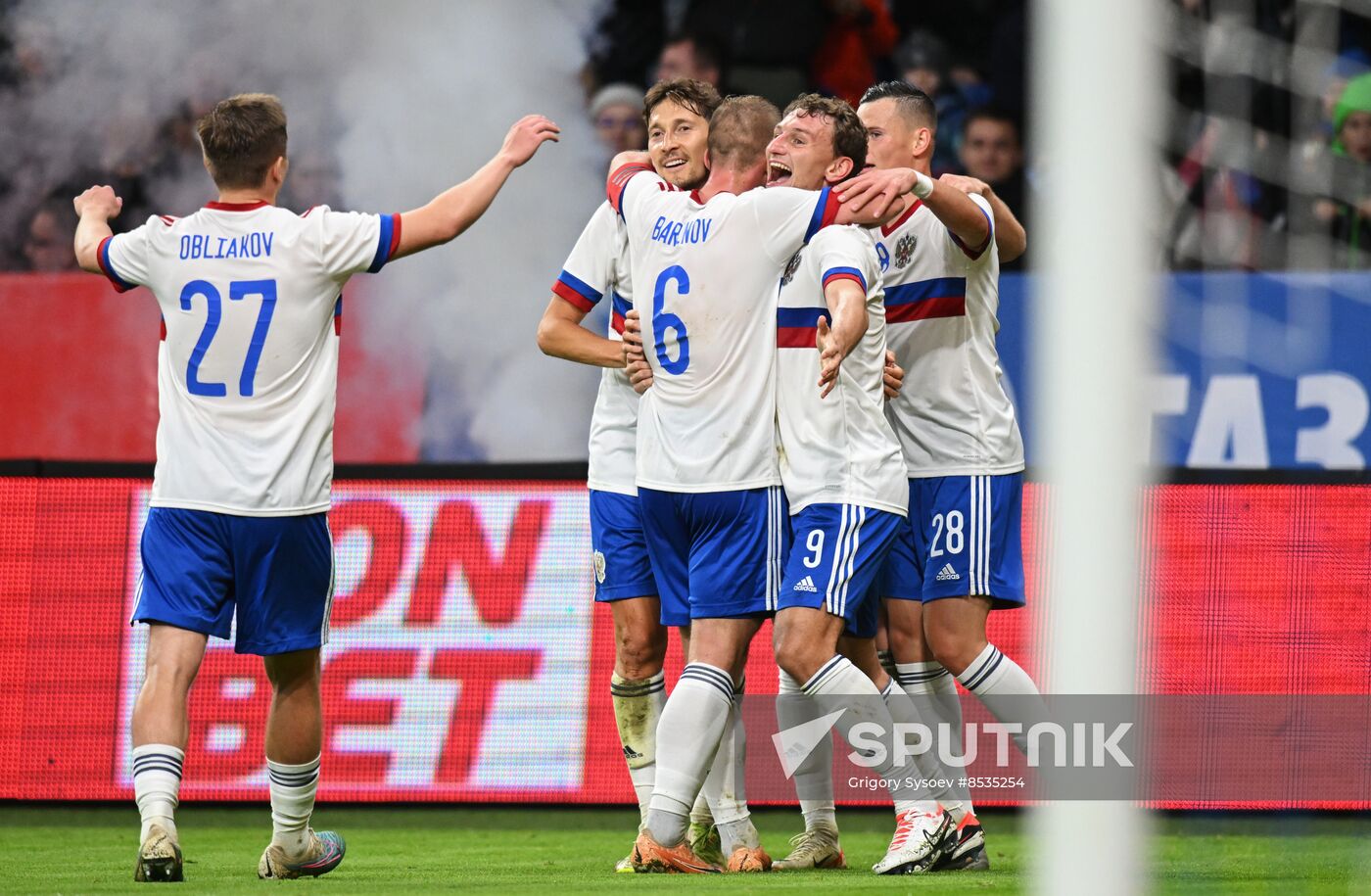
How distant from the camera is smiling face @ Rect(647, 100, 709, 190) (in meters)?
5.25

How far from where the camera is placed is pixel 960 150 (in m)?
8.93

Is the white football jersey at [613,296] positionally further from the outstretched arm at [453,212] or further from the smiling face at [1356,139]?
the smiling face at [1356,139]

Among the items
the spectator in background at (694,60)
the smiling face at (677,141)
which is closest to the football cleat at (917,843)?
the smiling face at (677,141)

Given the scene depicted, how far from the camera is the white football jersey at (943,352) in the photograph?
5023 millimetres

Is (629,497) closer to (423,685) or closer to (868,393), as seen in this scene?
(868,393)

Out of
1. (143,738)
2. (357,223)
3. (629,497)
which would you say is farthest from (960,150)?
(143,738)

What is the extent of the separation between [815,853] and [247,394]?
1936 mm

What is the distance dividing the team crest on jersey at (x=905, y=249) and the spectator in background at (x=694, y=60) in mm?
4079

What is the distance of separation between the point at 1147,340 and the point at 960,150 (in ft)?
22.1

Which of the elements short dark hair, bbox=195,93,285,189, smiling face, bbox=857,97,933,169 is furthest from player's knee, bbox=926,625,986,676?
short dark hair, bbox=195,93,285,189

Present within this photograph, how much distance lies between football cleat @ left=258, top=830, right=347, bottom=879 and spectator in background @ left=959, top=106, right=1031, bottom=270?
16.2 ft

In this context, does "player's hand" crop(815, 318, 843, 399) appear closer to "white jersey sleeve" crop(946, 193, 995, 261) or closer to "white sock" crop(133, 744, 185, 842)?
"white jersey sleeve" crop(946, 193, 995, 261)

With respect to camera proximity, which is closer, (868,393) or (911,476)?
(868,393)

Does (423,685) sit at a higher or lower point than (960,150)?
lower
